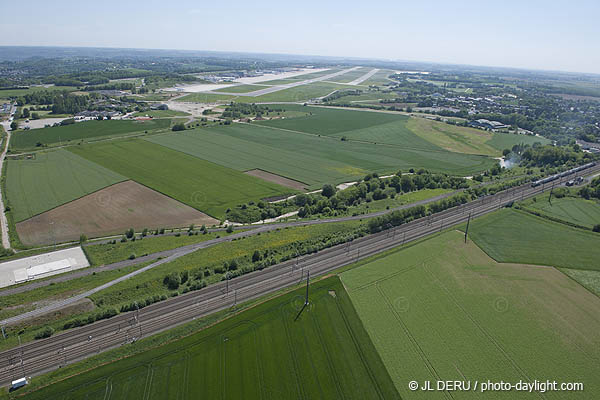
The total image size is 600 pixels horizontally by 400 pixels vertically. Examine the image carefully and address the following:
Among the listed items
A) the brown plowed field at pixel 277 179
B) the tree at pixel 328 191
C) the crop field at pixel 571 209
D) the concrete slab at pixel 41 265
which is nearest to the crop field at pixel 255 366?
the concrete slab at pixel 41 265

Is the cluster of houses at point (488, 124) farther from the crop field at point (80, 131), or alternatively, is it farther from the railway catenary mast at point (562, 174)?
the crop field at point (80, 131)

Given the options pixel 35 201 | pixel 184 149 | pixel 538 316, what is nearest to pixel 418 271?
pixel 538 316

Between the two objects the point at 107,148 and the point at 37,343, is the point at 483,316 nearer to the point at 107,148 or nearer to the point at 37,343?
the point at 37,343

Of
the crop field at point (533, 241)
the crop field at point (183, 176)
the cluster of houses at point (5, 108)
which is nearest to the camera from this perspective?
the crop field at point (533, 241)

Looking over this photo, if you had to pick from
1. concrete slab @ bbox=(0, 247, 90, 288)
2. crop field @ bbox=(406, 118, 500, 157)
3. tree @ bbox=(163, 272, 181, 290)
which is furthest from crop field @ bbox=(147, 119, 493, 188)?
concrete slab @ bbox=(0, 247, 90, 288)

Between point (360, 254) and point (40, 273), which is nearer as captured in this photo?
point (40, 273)

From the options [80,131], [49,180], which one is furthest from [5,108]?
[49,180]
